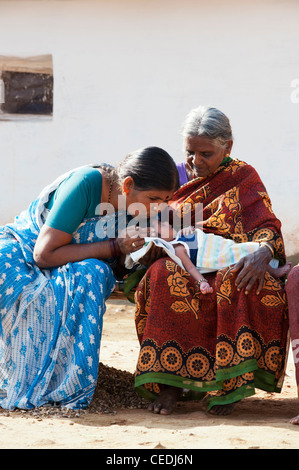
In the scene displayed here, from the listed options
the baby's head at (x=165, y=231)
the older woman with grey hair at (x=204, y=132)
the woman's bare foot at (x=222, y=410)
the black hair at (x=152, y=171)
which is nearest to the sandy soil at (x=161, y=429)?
the woman's bare foot at (x=222, y=410)

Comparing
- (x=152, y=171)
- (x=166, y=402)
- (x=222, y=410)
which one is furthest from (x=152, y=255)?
(x=222, y=410)

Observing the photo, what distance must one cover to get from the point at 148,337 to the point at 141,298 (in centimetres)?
25

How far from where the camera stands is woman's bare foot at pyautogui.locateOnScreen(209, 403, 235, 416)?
4.06 meters

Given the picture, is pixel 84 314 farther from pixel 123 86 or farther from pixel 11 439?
pixel 123 86

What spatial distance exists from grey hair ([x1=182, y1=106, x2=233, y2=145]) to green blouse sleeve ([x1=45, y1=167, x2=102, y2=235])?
0.74 meters

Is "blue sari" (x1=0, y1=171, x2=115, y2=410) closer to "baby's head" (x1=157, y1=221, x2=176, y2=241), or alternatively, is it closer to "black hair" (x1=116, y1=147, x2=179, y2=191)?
"baby's head" (x1=157, y1=221, x2=176, y2=241)

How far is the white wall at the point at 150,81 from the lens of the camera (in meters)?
8.98

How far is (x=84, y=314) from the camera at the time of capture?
13.5 feet

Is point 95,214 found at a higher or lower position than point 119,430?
higher

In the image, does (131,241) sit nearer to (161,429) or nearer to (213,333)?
(213,333)

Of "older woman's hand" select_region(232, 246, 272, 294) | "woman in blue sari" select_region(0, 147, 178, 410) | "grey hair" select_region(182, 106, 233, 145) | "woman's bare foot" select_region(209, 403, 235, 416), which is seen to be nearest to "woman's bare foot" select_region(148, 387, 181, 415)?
"woman's bare foot" select_region(209, 403, 235, 416)

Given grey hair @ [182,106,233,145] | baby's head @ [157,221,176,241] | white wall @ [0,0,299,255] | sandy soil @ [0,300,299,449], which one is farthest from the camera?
white wall @ [0,0,299,255]

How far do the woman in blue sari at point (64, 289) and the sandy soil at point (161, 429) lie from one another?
0.76ft

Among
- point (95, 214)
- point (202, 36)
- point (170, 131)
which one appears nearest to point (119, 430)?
point (95, 214)
